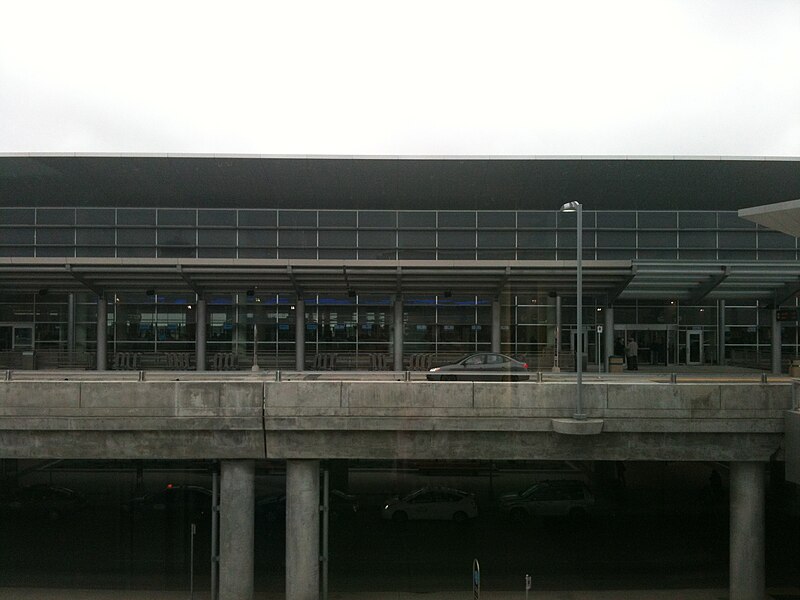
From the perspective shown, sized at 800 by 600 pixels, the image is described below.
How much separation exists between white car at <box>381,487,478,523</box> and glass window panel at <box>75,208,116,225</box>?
66.0 feet

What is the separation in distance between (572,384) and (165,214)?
74.6 feet

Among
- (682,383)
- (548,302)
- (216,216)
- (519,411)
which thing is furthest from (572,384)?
(216,216)

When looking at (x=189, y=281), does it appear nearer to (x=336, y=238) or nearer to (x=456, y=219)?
(x=336, y=238)

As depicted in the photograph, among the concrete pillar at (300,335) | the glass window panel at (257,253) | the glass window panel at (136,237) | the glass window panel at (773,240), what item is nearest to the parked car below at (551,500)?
the concrete pillar at (300,335)

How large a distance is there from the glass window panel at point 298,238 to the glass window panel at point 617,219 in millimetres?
13840

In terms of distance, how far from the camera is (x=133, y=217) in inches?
1162

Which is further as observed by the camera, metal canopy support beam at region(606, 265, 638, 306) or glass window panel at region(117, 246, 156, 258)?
glass window panel at region(117, 246, 156, 258)

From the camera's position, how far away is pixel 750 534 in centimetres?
1369

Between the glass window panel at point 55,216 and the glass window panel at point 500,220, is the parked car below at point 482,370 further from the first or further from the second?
the glass window panel at point 55,216

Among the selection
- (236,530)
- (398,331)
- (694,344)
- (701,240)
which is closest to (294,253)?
(398,331)

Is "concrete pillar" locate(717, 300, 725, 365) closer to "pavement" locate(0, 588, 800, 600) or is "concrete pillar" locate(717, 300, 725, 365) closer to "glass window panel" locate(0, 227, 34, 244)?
"pavement" locate(0, 588, 800, 600)

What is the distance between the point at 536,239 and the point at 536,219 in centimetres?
98

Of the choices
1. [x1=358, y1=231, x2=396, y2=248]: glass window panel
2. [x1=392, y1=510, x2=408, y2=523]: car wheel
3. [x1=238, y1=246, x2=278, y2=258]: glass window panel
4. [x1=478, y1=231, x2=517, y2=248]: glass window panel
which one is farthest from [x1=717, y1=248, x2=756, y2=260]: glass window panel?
[x1=238, y1=246, x2=278, y2=258]: glass window panel

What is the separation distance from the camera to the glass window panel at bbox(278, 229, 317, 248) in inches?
1165
